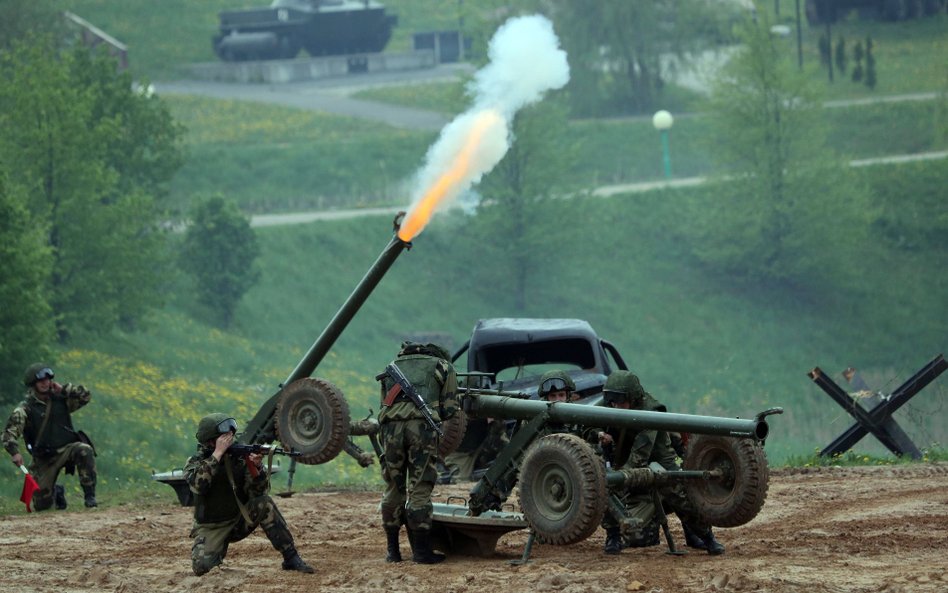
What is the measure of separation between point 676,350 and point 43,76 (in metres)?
19.4

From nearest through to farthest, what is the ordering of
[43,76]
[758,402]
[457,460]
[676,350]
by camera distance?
[457,460]
[43,76]
[758,402]
[676,350]

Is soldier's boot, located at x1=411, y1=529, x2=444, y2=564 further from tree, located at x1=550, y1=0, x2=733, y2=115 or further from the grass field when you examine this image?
tree, located at x1=550, y1=0, x2=733, y2=115

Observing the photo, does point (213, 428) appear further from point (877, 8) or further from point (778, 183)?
point (877, 8)

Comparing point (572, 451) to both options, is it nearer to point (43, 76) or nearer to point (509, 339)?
point (509, 339)

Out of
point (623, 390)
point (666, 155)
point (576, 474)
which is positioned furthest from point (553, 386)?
point (666, 155)

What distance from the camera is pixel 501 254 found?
46938 mm

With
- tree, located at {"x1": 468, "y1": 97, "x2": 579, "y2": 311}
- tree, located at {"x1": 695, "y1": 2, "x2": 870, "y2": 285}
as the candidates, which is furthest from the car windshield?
tree, located at {"x1": 695, "y1": 2, "x2": 870, "y2": 285}

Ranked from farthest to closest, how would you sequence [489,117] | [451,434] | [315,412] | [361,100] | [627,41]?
1. [361,100]
2. [627,41]
3. [489,117]
4. [315,412]
5. [451,434]

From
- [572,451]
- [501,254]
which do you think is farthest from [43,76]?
[572,451]

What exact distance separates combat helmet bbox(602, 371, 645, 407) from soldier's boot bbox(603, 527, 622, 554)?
1.07 meters

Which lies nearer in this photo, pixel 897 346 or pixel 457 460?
pixel 457 460

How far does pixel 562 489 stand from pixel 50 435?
27.1 ft

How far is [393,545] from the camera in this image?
1327 centimetres

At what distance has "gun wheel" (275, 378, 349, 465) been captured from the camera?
14273 millimetres
